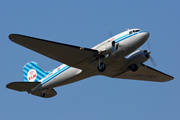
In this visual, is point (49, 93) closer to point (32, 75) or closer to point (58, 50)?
point (32, 75)

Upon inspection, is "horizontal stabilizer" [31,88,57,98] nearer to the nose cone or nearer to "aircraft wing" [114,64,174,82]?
"aircraft wing" [114,64,174,82]

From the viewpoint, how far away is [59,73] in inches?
1125

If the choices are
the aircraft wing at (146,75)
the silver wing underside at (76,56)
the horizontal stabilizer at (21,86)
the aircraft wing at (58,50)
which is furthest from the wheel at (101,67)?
the horizontal stabilizer at (21,86)

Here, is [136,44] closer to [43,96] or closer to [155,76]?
[155,76]

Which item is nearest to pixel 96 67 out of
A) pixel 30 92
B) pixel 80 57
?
pixel 80 57

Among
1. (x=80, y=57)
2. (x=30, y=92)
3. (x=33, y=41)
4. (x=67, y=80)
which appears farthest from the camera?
(x=30, y=92)

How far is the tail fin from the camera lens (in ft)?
104

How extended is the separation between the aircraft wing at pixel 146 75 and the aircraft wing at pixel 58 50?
6665 mm

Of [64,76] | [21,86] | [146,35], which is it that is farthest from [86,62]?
[21,86]

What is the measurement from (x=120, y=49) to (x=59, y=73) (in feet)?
25.4

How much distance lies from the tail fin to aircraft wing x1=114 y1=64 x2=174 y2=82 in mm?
8862

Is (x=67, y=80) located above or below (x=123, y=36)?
below

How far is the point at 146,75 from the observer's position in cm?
3161

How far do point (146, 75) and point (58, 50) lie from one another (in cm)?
1208
